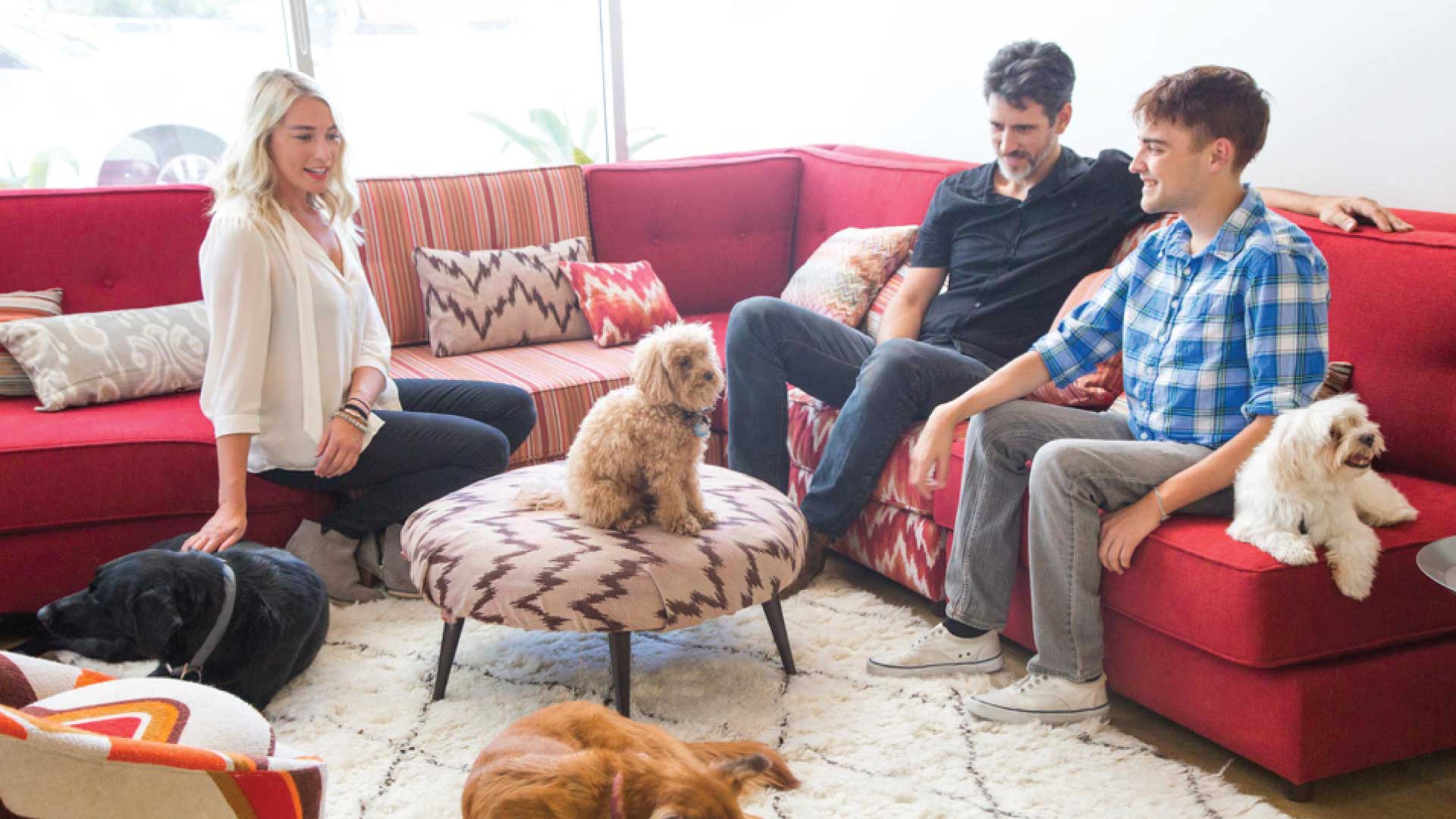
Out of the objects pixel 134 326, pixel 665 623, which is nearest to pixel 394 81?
pixel 134 326

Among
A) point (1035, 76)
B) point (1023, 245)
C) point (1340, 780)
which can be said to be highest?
point (1035, 76)

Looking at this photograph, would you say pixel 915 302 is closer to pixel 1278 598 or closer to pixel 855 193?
pixel 855 193

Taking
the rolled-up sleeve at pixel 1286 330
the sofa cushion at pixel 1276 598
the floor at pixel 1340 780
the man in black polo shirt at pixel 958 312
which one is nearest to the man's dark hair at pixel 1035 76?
the man in black polo shirt at pixel 958 312

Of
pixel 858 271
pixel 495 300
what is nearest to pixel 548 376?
pixel 495 300

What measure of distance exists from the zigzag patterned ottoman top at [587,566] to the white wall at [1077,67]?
1.62 m

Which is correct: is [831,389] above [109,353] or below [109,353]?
below

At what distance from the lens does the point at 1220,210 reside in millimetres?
1969

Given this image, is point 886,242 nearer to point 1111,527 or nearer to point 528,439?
point 528,439

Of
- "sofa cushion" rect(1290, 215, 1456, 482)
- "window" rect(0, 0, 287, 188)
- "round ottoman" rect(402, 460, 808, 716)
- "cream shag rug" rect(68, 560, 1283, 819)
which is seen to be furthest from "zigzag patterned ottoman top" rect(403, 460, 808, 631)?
"window" rect(0, 0, 287, 188)

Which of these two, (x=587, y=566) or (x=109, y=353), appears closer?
(x=587, y=566)

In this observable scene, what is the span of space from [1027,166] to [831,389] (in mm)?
699

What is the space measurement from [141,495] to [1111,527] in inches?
80.3

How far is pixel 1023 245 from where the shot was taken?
267 cm

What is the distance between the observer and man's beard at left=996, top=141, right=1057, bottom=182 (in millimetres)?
2611
